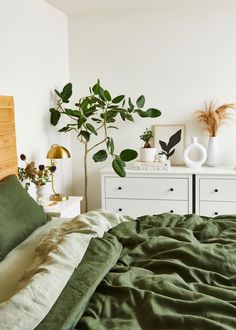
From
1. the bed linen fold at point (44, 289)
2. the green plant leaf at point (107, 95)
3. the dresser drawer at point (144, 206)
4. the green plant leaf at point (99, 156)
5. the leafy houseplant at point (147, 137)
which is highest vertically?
the green plant leaf at point (107, 95)

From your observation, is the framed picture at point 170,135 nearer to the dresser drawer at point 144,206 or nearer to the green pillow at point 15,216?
the dresser drawer at point 144,206

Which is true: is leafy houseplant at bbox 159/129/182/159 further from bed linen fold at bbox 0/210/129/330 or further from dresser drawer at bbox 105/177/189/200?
bed linen fold at bbox 0/210/129/330

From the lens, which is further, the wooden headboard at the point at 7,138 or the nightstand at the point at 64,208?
the nightstand at the point at 64,208

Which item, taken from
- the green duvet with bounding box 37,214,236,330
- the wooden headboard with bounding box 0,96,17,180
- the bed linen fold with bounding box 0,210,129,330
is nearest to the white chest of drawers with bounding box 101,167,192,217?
the wooden headboard with bounding box 0,96,17,180

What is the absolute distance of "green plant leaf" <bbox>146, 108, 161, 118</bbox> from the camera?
3609 millimetres

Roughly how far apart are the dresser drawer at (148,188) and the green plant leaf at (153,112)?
1.93 feet

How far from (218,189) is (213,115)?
2.29ft

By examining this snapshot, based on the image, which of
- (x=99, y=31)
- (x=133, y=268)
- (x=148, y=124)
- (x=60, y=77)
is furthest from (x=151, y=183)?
(x=133, y=268)

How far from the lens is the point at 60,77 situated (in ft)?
12.3

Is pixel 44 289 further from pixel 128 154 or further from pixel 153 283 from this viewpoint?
pixel 128 154

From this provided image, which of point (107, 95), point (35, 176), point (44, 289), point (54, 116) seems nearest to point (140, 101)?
point (107, 95)

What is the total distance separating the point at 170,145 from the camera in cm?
387

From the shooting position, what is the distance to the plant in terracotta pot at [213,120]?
144 inches

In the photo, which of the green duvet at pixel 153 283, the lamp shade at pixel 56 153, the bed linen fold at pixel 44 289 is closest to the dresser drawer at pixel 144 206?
the lamp shade at pixel 56 153
